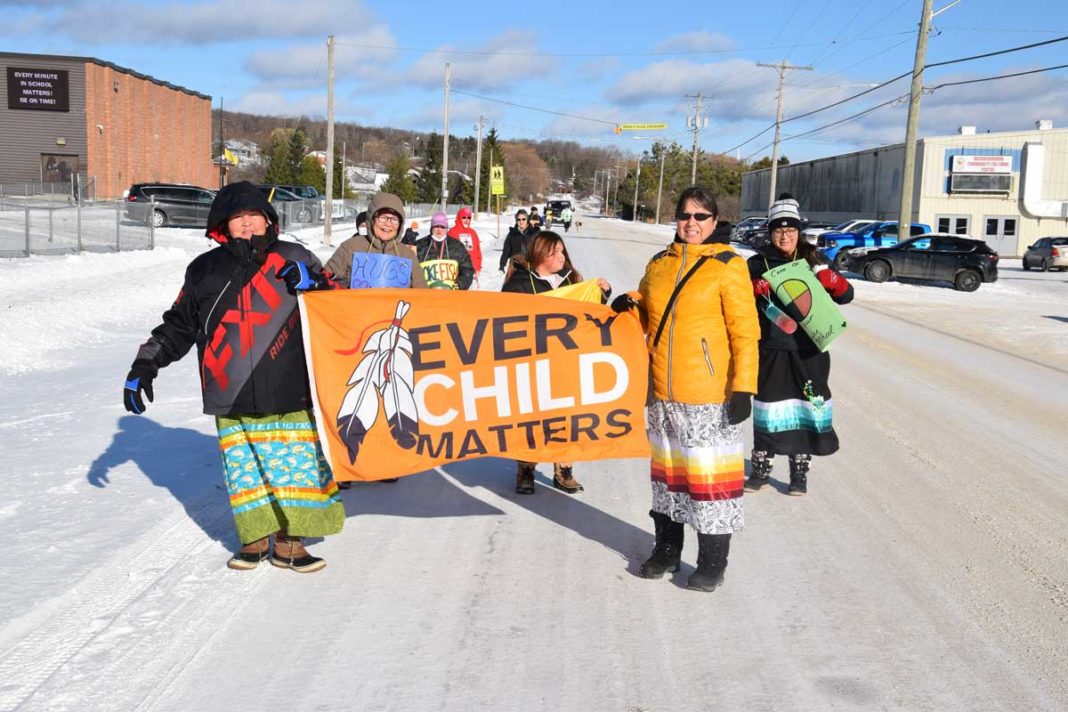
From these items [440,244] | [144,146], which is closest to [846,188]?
[144,146]

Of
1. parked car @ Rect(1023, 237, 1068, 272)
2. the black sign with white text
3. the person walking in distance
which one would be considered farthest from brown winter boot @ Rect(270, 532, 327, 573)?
the black sign with white text

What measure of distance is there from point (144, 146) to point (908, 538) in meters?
62.9

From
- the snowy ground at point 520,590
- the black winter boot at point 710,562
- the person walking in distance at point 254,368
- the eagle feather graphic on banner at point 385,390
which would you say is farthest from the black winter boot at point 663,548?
the person walking in distance at point 254,368

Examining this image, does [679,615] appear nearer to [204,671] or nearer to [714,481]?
[714,481]

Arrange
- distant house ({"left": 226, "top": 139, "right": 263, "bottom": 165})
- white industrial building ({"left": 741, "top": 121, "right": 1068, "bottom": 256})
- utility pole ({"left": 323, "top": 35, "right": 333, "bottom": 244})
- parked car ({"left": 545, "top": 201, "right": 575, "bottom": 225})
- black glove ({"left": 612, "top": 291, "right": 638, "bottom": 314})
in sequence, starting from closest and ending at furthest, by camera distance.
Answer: black glove ({"left": 612, "top": 291, "right": 638, "bottom": 314})
utility pole ({"left": 323, "top": 35, "right": 333, "bottom": 244})
white industrial building ({"left": 741, "top": 121, "right": 1068, "bottom": 256})
parked car ({"left": 545, "top": 201, "right": 575, "bottom": 225})
distant house ({"left": 226, "top": 139, "right": 263, "bottom": 165})

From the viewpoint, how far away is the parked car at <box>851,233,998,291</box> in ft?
89.9

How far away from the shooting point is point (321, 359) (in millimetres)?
4898

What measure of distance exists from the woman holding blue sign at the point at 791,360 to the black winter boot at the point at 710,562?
1.76m

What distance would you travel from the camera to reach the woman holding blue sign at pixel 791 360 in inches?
247

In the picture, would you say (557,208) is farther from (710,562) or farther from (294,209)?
(710,562)

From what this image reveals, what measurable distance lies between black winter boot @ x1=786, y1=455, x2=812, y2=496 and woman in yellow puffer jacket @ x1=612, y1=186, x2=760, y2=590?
1.97 m

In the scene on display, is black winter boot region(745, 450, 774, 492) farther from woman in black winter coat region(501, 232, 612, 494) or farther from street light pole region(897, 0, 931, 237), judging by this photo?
street light pole region(897, 0, 931, 237)

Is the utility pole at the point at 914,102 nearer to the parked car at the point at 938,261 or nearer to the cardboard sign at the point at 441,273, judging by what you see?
the parked car at the point at 938,261

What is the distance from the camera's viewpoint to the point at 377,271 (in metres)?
6.41
